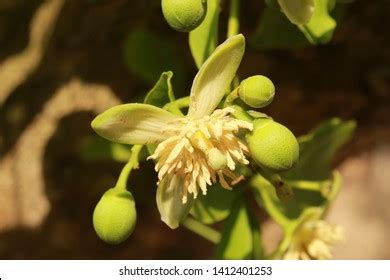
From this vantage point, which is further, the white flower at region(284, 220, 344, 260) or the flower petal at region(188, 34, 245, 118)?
the white flower at region(284, 220, 344, 260)

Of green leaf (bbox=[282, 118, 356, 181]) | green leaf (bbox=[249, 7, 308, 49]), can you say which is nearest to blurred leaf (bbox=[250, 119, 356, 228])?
green leaf (bbox=[282, 118, 356, 181])

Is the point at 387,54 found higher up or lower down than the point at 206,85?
lower down

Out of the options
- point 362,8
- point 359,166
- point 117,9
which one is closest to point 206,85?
point 117,9

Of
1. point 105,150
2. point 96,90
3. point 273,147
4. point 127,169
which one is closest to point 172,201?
point 127,169

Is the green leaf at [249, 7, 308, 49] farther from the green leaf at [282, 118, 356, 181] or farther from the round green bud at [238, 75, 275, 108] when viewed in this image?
the round green bud at [238, 75, 275, 108]

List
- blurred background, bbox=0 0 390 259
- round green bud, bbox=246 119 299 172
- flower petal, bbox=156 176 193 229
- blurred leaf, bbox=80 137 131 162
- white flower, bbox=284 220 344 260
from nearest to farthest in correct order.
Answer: round green bud, bbox=246 119 299 172, flower petal, bbox=156 176 193 229, white flower, bbox=284 220 344 260, blurred leaf, bbox=80 137 131 162, blurred background, bbox=0 0 390 259

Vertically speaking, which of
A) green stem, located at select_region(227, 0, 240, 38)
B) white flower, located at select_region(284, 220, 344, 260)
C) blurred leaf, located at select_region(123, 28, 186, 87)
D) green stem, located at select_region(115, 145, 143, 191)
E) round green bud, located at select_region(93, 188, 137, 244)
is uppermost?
green stem, located at select_region(227, 0, 240, 38)
